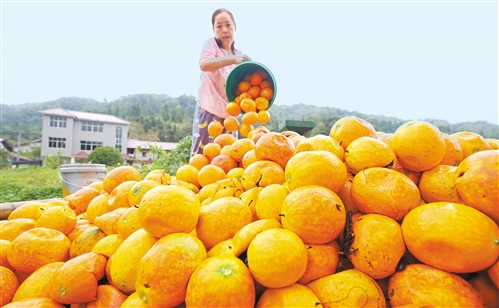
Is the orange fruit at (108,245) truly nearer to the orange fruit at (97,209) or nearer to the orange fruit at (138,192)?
the orange fruit at (138,192)

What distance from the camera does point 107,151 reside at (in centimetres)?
3119

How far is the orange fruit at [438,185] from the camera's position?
109 centimetres

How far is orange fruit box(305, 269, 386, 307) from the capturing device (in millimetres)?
908

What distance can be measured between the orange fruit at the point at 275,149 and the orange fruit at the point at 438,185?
0.77 metres

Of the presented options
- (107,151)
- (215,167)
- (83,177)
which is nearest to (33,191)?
(83,177)

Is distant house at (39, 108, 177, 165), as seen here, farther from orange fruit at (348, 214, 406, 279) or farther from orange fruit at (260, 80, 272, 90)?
orange fruit at (348, 214, 406, 279)

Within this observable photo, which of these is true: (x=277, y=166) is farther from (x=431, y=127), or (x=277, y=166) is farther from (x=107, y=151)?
(x=107, y=151)

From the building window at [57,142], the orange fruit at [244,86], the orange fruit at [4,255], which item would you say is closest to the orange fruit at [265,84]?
the orange fruit at [244,86]

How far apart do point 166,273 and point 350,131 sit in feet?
4.01

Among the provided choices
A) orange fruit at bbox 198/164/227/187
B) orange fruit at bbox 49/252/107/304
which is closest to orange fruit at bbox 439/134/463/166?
orange fruit at bbox 198/164/227/187

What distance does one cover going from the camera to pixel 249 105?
398 cm

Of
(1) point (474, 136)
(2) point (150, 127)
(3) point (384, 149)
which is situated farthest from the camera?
(2) point (150, 127)

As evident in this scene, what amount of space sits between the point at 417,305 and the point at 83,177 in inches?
187

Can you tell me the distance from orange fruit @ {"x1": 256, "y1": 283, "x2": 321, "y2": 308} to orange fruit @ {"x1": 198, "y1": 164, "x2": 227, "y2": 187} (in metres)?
1.11
